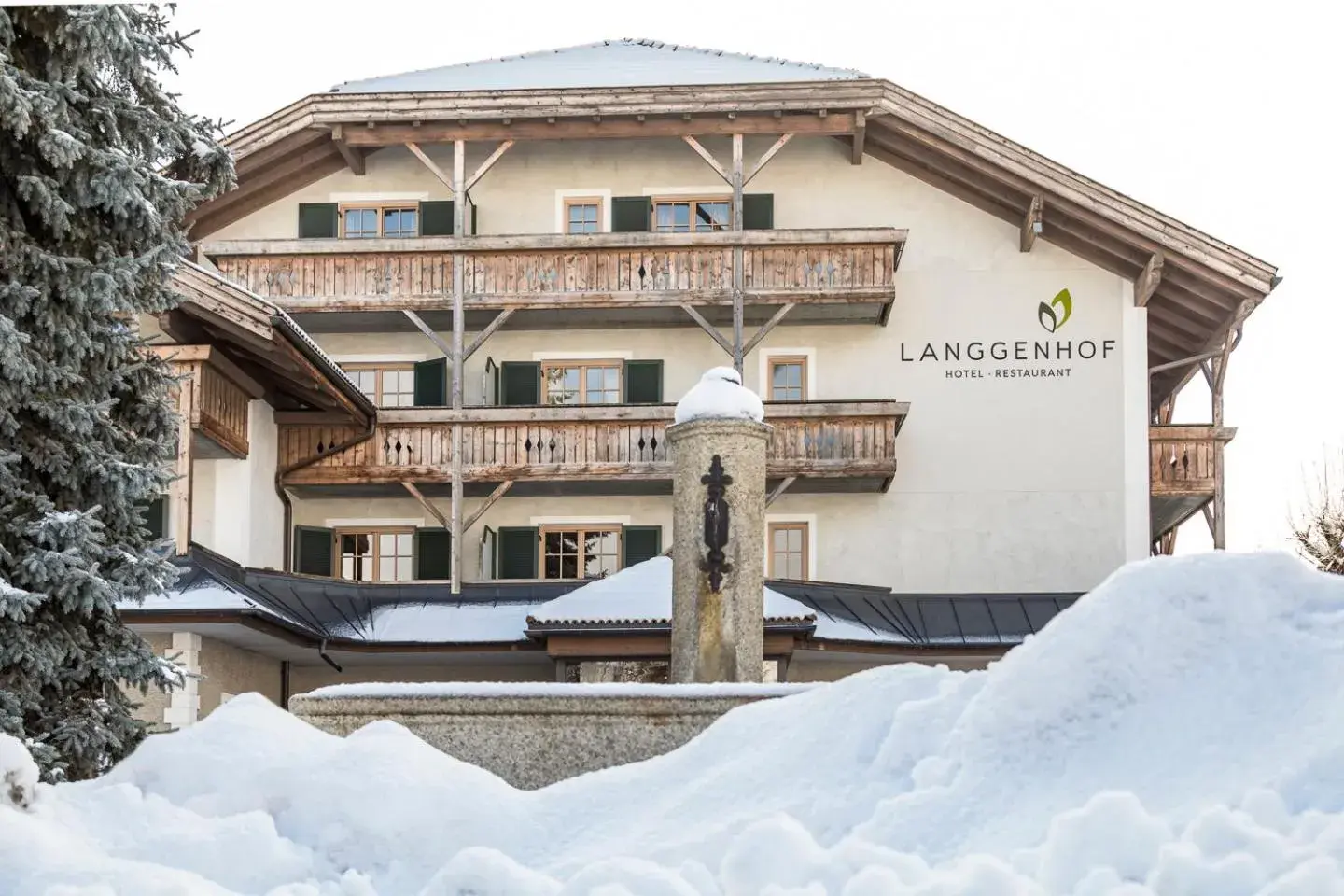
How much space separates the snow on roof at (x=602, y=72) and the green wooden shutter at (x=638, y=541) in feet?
21.1

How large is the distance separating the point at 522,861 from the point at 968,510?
806 inches

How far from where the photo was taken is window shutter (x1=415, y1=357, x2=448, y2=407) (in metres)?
28.4

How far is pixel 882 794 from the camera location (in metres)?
8.44

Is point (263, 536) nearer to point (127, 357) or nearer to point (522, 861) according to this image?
point (127, 357)

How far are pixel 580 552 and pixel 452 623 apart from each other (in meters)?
3.29

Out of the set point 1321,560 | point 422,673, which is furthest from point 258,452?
point 1321,560

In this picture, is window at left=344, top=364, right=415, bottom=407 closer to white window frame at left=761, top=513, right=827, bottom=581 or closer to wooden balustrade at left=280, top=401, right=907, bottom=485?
wooden balustrade at left=280, top=401, right=907, bottom=485

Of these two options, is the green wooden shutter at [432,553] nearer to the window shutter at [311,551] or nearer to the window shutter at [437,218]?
the window shutter at [311,551]

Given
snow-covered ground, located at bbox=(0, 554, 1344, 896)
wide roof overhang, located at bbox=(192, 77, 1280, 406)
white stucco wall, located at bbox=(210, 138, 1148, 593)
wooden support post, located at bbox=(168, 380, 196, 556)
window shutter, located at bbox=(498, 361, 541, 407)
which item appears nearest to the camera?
snow-covered ground, located at bbox=(0, 554, 1344, 896)

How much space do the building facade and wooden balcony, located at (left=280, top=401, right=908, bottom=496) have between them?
0.14 feet

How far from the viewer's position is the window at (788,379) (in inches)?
1134

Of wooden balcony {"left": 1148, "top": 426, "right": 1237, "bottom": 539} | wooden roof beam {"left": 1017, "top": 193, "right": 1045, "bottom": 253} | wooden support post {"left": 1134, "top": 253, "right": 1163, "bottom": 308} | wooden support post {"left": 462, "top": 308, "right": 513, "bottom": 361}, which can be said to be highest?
wooden roof beam {"left": 1017, "top": 193, "right": 1045, "bottom": 253}

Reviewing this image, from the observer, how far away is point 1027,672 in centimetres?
873

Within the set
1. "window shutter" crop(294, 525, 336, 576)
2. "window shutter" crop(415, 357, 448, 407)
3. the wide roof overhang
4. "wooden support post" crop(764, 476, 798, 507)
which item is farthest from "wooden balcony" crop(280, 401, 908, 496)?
the wide roof overhang
